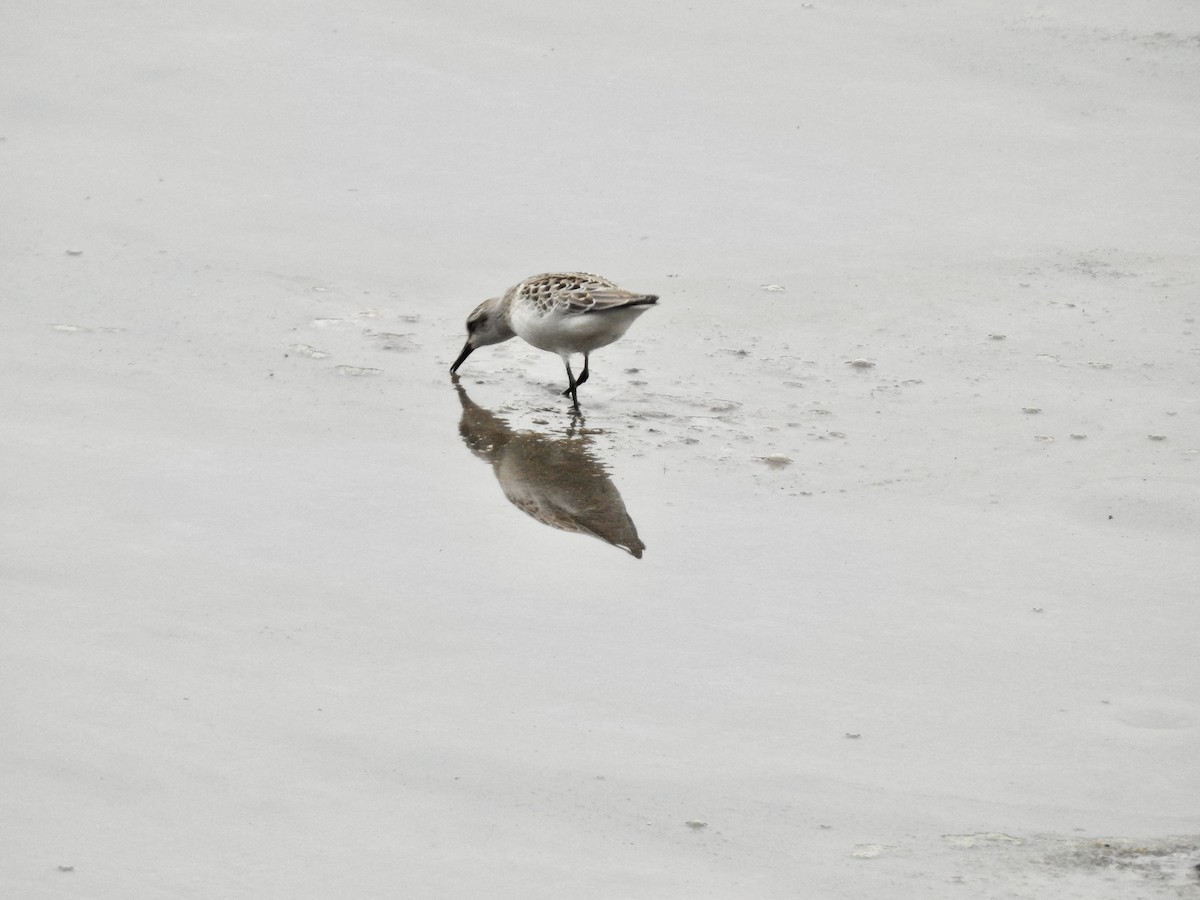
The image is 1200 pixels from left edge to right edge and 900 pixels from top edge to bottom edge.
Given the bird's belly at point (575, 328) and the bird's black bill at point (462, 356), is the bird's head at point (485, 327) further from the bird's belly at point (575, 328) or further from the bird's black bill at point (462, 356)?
the bird's belly at point (575, 328)

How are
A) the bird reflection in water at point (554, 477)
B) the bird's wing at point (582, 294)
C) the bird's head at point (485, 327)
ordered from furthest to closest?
the bird's head at point (485, 327)
the bird's wing at point (582, 294)
the bird reflection in water at point (554, 477)

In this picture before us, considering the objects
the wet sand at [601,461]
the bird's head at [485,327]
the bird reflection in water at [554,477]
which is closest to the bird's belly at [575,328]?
the bird's head at [485,327]

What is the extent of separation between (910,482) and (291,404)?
9.11 ft

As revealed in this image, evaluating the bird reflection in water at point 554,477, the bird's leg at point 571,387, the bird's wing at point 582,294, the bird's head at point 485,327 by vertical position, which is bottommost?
the bird reflection in water at point 554,477

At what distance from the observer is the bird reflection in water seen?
662 centimetres

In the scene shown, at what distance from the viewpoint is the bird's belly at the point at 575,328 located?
7.59 m

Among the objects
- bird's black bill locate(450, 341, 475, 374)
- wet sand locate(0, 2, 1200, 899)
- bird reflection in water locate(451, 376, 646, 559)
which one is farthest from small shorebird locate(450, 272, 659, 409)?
bird reflection in water locate(451, 376, 646, 559)

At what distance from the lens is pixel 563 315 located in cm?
762

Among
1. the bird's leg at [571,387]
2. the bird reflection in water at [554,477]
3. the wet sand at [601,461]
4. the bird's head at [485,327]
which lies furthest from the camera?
the bird's head at [485,327]

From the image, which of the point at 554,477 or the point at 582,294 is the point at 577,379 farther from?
the point at 554,477

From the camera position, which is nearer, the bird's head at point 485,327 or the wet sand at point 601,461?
the wet sand at point 601,461

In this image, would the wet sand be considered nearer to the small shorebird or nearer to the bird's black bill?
the bird's black bill

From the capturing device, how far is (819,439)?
741cm

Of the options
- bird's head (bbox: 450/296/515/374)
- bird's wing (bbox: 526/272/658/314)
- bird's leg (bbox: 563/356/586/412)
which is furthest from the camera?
bird's head (bbox: 450/296/515/374)
